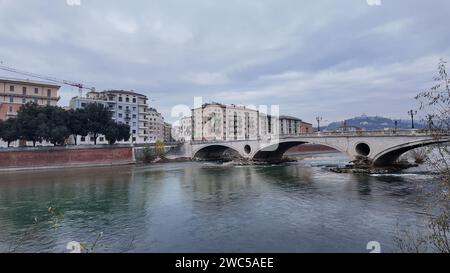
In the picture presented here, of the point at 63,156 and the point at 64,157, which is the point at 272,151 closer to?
the point at 64,157

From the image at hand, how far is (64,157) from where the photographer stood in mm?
42500

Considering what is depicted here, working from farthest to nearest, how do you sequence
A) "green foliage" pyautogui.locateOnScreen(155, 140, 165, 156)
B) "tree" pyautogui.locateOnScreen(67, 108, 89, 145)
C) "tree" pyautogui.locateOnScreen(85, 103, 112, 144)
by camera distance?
"green foliage" pyautogui.locateOnScreen(155, 140, 165, 156)
"tree" pyautogui.locateOnScreen(85, 103, 112, 144)
"tree" pyautogui.locateOnScreen(67, 108, 89, 145)

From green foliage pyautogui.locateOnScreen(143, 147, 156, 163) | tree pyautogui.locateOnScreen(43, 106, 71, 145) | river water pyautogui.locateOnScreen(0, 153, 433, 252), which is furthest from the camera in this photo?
green foliage pyautogui.locateOnScreen(143, 147, 156, 163)

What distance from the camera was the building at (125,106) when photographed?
200 ft

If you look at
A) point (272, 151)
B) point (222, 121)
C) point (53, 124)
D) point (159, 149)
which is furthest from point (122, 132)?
point (222, 121)

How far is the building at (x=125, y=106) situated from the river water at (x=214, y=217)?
4225cm

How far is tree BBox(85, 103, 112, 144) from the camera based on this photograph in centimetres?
4603

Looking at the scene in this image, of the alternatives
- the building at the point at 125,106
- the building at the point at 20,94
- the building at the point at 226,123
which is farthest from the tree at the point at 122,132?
the building at the point at 226,123

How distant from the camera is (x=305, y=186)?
21688 millimetres

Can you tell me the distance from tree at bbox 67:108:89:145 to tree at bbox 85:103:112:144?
0.53 metres

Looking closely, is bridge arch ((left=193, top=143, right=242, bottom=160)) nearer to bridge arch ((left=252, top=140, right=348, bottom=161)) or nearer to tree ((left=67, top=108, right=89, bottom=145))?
bridge arch ((left=252, top=140, right=348, bottom=161))

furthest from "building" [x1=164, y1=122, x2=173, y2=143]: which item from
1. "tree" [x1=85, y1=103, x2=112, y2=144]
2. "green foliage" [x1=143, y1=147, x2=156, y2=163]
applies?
"tree" [x1=85, y1=103, x2=112, y2=144]
